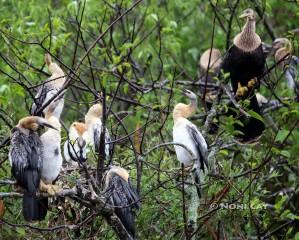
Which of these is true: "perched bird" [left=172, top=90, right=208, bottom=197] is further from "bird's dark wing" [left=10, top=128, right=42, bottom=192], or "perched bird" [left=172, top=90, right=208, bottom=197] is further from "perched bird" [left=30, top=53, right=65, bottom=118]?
"bird's dark wing" [left=10, top=128, right=42, bottom=192]

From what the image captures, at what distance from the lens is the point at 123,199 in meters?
6.31

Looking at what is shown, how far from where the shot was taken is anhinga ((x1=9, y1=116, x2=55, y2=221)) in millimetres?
5988

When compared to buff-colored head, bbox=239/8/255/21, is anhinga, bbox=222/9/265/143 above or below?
below

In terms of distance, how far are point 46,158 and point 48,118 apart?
0.63 metres

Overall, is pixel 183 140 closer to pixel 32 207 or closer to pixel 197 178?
pixel 197 178

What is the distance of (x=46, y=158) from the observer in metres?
6.41

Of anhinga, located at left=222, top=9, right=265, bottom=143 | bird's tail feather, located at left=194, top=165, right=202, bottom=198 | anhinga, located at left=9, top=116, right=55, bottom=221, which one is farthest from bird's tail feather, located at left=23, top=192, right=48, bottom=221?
anhinga, located at left=222, top=9, right=265, bottom=143

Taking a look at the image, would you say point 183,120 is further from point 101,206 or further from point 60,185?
point 101,206

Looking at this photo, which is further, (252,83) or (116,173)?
(252,83)

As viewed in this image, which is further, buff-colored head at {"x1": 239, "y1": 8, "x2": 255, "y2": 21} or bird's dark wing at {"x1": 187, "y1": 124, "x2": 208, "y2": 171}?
buff-colored head at {"x1": 239, "y1": 8, "x2": 255, "y2": 21}

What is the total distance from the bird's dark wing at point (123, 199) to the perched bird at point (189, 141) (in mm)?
560

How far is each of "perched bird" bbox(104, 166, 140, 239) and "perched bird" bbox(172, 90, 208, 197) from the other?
559 mm

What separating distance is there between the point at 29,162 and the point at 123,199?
69 centimetres

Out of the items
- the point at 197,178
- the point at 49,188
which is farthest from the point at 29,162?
the point at 197,178
